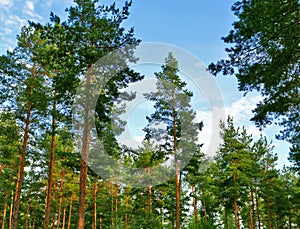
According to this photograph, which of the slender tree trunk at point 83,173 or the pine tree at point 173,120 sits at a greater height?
the pine tree at point 173,120

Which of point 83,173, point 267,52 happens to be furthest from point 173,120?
point 267,52

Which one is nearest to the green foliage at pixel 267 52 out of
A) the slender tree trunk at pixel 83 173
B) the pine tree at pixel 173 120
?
the slender tree trunk at pixel 83 173

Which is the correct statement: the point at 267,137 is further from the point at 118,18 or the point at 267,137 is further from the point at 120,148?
the point at 118,18

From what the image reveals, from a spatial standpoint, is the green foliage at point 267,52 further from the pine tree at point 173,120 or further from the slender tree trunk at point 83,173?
the pine tree at point 173,120

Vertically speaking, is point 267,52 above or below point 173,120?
below

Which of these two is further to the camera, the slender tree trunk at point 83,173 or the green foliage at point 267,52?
the slender tree trunk at point 83,173

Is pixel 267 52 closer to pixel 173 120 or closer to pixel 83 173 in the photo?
pixel 83 173

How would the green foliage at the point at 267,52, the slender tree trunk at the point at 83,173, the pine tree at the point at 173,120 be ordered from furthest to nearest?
the pine tree at the point at 173,120 < the slender tree trunk at the point at 83,173 < the green foliage at the point at 267,52

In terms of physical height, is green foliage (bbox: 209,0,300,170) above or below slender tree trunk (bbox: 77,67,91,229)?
above

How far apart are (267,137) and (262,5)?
2588 centimetres

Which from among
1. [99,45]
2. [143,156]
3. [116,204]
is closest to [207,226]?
[143,156]

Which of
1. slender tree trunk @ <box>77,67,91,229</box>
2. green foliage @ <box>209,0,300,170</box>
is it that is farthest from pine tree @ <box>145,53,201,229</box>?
green foliage @ <box>209,0,300,170</box>

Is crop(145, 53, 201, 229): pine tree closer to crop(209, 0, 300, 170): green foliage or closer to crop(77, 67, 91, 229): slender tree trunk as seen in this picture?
crop(77, 67, 91, 229): slender tree trunk

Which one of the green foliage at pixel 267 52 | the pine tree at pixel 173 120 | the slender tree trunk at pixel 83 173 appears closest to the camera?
the green foliage at pixel 267 52
